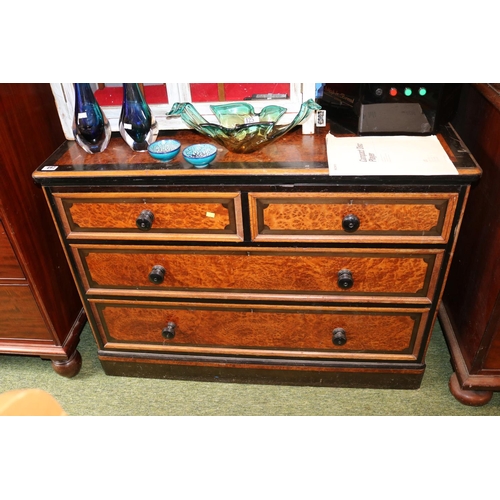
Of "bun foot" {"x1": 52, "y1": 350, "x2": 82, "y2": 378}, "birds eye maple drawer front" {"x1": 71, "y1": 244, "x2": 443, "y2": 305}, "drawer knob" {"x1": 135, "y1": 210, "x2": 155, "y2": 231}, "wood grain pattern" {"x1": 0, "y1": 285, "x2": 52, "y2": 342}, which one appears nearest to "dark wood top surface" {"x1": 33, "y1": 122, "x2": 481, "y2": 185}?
"drawer knob" {"x1": 135, "y1": 210, "x2": 155, "y2": 231}

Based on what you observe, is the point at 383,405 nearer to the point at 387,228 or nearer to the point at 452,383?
the point at 452,383

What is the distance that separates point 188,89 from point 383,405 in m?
1.45

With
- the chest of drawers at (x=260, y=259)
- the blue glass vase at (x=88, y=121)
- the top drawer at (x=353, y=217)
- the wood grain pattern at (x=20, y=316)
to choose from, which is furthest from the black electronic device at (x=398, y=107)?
the wood grain pattern at (x=20, y=316)

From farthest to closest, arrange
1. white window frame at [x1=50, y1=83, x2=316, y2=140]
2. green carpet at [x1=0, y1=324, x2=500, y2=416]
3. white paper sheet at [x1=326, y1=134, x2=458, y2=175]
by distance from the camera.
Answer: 1. green carpet at [x1=0, y1=324, x2=500, y2=416]
2. white window frame at [x1=50, y1=83, x2=316, y2=140]
3. white paper sheet at [x1=326, y1=134, x2=458, y2=175]

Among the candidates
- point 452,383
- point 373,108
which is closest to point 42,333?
point 373,108

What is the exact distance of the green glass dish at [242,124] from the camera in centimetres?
150

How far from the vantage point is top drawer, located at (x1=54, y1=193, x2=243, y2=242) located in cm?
155

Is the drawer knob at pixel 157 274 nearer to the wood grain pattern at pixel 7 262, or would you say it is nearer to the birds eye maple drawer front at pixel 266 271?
the birds eye maple drawer front at pixel 266 271

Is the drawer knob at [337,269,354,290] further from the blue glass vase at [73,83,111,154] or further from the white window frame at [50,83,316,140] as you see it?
the blue glass vase at [73,83,111,154]

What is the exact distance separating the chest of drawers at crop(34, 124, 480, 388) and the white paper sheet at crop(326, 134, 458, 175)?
0.09 feet

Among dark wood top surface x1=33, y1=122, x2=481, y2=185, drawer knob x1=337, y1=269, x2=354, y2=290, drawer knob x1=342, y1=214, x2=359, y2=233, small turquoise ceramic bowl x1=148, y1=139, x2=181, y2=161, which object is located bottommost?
drawer knob x1=337, y1=269, x2=354, y2=290

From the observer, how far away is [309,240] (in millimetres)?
1578

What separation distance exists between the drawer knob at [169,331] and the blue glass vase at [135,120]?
2.28 feet

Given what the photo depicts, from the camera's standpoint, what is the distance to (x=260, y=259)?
166 cm
